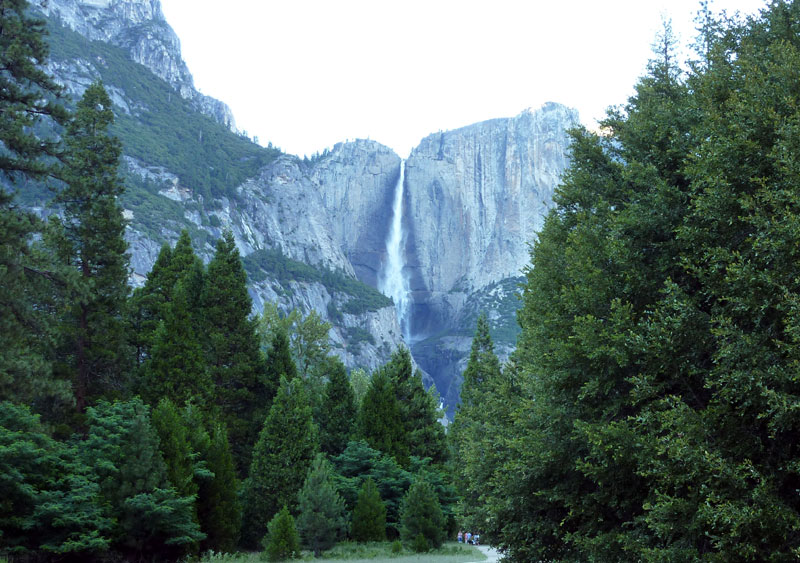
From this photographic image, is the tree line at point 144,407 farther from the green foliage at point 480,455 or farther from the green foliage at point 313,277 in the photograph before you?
the green foliage at point 313,277

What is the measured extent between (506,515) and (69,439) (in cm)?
1785

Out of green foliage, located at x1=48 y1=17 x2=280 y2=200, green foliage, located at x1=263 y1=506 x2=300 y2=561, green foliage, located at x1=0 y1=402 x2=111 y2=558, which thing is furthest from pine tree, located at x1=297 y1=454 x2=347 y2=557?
green foliage, located at x1=48 y1=17 x2=280 y2=200

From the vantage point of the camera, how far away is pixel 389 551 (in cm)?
2925

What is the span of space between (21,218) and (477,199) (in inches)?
6970

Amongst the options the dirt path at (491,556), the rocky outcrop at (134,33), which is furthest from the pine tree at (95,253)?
the rocky outcrop at (134,33)

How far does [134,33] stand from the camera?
7077 inches

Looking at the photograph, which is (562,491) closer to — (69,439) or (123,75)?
(69,439)

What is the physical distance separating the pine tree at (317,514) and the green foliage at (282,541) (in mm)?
2659

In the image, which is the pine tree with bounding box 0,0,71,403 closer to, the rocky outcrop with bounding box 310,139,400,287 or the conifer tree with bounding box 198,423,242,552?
the conifer tree with bounding box 198,423,242,552

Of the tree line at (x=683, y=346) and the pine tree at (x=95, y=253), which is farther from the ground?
the pine tree at (x=95, y=253)

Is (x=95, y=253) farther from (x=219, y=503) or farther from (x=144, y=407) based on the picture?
(x=219, y=503)

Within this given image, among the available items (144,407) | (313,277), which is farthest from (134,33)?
(144,407)

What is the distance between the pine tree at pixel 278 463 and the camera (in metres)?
30.8

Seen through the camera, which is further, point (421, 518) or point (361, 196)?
point (361, 196)
